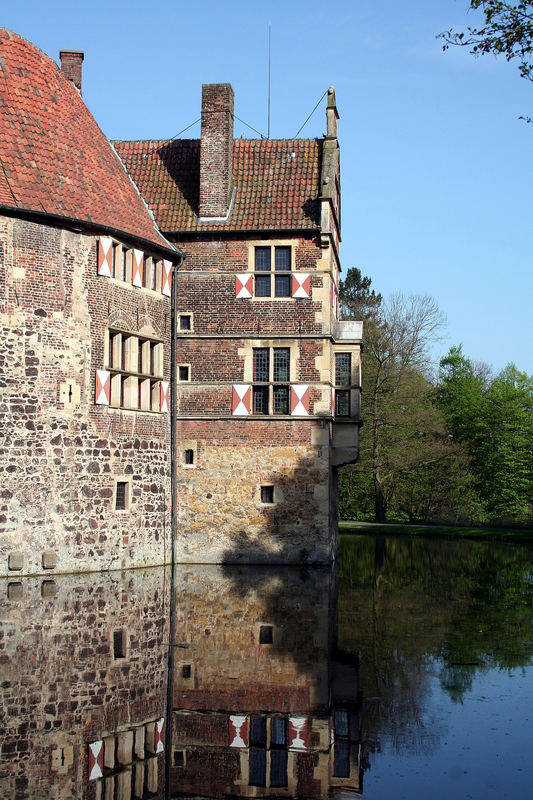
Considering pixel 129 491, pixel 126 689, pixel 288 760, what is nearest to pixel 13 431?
pixel 129 491

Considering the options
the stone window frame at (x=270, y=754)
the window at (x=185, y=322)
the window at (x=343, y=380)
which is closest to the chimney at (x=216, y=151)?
the window at (x=185, y=322)

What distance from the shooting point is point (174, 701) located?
9.05 m

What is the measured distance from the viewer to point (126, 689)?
938 cm

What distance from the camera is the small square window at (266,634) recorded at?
12277mm

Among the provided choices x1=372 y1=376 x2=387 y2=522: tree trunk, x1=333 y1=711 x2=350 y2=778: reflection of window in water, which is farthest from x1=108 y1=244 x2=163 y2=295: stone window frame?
x1=372 y1=376 x2=387 y2=522: tree trunk

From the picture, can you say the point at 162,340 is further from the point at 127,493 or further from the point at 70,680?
the point at 70,680

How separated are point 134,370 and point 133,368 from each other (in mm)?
65

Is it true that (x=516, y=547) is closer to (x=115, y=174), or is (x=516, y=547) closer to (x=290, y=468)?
(x=290, y=468)

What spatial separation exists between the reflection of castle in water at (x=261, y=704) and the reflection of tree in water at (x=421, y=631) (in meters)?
0.34

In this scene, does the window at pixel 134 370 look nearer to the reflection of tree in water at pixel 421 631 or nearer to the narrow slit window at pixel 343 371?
the narrow slit window at pixel 343 371

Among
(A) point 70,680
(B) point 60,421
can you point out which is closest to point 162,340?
(B) point 60,421

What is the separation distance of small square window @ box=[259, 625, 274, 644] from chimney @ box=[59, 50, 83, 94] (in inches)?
634

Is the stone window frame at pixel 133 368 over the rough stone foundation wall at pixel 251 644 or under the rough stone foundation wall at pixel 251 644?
over

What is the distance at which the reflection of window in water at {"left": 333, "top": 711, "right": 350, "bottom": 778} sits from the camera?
7.27 metres
